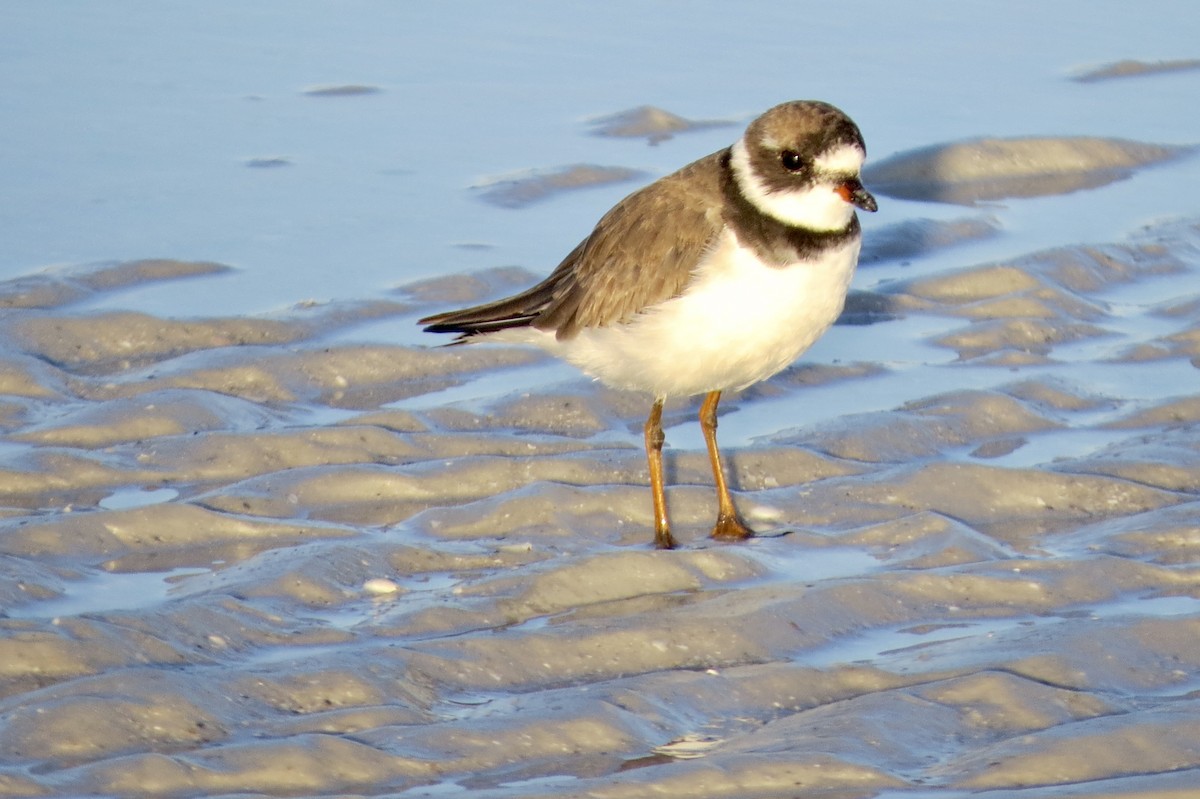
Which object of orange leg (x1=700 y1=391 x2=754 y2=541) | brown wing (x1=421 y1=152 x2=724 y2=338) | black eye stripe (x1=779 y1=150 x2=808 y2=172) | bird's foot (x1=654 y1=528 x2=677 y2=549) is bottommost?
bird's foot (x1=654 y1=528 x2=677 y2=549)

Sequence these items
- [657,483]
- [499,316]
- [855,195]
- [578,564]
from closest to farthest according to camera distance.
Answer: [578,564] → [855,195] → [657,483] → [499,316]

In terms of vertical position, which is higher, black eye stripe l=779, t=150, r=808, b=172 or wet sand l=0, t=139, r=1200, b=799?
black eye stripe l=779, t=150, r=808, b=172

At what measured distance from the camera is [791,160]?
5848 millimetres

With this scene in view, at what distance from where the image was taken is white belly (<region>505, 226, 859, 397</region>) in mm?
5805

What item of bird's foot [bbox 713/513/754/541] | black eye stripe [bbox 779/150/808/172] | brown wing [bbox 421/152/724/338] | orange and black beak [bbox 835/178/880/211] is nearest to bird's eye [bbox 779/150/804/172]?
black eye stripe [bbox 779/150/808/172]

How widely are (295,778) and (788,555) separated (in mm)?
2235

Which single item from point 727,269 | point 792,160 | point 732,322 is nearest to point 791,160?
point 792,160

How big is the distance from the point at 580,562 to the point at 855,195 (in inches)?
59.4

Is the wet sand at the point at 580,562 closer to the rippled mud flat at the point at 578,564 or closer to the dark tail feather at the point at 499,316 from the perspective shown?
the rippled mud flat at the point at 578,564

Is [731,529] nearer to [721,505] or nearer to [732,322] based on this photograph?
[721,505]

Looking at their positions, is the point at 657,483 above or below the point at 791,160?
below

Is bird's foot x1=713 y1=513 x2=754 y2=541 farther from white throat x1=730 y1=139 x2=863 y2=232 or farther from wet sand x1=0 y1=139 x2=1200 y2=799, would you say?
white throat x1=730 y1=139 x2=863 y2=232

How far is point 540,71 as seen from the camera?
1135cm

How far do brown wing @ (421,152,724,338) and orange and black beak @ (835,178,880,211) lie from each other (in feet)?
1.40
